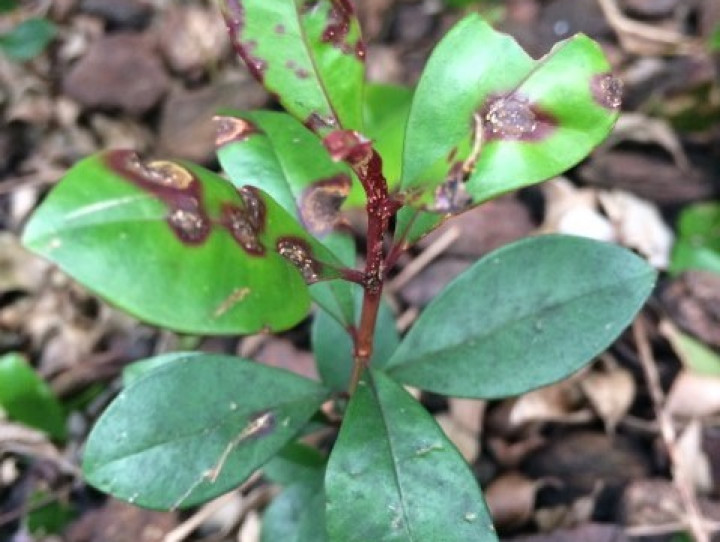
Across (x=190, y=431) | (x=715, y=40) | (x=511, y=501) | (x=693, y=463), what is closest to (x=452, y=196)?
(x=190, y=431)

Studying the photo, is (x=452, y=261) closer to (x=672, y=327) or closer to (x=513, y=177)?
(x=672, y=327)

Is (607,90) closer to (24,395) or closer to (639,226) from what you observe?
(639,226)

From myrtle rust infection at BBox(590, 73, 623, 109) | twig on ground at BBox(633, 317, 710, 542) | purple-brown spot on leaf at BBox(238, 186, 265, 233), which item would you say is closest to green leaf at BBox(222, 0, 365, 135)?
purple-brown spot on leaf at BBox(238, 186, 265, 233)

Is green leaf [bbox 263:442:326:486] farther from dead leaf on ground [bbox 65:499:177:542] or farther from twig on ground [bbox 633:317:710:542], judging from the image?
twig on ground [bbox 633:317:710:542]

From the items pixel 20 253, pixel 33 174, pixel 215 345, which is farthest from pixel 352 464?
pixel 33 174

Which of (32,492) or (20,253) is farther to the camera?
(20,253)

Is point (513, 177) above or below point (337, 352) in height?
above

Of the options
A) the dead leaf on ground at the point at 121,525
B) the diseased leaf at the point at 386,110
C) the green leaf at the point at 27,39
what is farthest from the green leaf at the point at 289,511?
the green leaf at the point at 27,39
